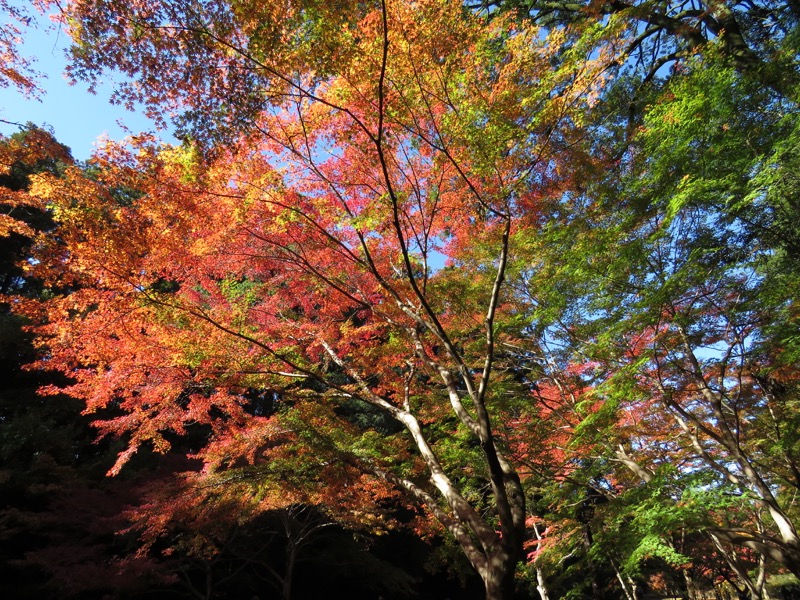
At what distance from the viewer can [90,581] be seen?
23.9 ft

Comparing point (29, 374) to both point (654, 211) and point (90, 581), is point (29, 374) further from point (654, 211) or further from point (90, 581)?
point (654, 211)

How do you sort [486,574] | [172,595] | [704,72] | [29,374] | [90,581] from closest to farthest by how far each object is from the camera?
[486,574], [704,72], [90,581], [172,595], [29,374]

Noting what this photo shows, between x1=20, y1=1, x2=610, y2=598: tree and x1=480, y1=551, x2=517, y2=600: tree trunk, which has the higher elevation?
x1=20, y1=1, x2=610, y2=598: tree

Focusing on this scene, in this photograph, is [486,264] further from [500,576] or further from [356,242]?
[500,576]

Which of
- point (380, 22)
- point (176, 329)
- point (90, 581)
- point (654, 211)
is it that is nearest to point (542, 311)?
point (654, 211)

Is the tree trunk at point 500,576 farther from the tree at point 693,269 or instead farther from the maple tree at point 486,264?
Result: the tree at point 693,269

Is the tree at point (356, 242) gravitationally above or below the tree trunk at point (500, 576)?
above

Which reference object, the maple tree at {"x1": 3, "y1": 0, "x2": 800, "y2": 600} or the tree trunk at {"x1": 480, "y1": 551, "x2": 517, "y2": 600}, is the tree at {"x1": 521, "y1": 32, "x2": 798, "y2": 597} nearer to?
the maple tree at {"x1": 3, "y1": 0, "x2": 800, "y2": 600}

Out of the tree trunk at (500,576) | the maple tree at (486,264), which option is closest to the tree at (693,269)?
the maple tree at (486,264)

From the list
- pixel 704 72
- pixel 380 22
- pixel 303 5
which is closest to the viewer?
pixel 303 5

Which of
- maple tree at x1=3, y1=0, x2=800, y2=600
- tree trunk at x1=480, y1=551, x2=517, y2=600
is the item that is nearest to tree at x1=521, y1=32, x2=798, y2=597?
maple tree at x1=3, y1=0, x2=800, y2=600

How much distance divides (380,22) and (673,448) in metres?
9.50

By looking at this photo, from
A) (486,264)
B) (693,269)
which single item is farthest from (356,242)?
(693,269)

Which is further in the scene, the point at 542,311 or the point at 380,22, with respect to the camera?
the point at 542,311
